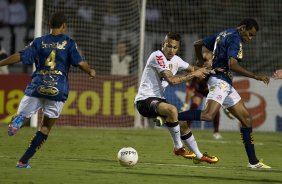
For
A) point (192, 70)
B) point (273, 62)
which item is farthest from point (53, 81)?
point (273, 62)

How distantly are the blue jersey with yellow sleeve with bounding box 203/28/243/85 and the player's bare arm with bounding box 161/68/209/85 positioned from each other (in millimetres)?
632

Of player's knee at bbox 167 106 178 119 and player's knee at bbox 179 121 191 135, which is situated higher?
player's knee at bbox 167 106 178 119

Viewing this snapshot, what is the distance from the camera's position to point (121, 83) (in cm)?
1994

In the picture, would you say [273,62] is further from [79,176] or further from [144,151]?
[79,176]

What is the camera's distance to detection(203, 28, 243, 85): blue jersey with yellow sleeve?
426 inches

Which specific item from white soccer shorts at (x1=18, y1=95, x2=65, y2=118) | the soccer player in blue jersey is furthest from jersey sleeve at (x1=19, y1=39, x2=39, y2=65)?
white soccer shorts at (x1=18, y1=95, x2=65, y2=118)

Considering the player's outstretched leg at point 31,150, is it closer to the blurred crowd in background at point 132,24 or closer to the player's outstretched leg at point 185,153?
the player's outstretched leg at point 185,153

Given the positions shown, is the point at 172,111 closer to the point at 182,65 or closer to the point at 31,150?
the point at 182,65

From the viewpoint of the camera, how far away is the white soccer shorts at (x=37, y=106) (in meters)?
9.71

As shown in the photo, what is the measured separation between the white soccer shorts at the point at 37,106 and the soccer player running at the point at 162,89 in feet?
5.11

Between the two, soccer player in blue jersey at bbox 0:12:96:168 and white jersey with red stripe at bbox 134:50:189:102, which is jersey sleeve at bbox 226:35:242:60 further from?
soccer player in blue jersey at bbox 0:12:96:168

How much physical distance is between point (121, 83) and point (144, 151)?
Result: 6895 mm

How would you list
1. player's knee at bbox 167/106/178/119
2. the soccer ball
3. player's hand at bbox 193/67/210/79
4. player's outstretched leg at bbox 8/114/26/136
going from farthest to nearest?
1. player's knee at bbox 167/106/178/119
2. player's hand at bbox 193/67/210/79
3. the soccer ball
4. player's outstretched leg at bbox 8/114/26/136

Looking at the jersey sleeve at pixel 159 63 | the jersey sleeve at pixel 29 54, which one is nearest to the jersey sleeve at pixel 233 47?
the jersey sleeve at pixel 159 63
